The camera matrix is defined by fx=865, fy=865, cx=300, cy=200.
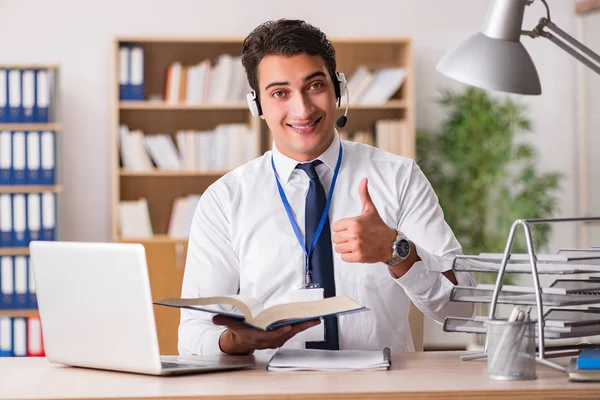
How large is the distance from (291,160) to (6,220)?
10.7 feet

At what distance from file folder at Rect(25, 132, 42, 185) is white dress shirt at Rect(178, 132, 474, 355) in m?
3.07

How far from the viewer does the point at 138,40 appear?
5207mm

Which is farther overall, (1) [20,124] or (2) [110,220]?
(2) [110,220]

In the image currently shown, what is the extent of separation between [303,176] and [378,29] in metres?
3.66

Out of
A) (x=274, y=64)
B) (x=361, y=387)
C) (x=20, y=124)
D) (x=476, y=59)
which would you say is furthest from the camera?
(x=20, y=124)

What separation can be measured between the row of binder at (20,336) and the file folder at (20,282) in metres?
0.10

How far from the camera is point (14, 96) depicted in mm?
5078

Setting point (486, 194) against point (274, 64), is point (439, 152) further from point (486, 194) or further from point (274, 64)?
point (274, 64)

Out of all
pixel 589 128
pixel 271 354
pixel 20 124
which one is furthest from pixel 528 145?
pixel 271 354

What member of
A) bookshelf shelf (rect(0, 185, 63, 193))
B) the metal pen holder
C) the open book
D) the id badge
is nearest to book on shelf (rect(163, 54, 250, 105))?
bookshelf shelf (rect(0, 185, 63, 193))

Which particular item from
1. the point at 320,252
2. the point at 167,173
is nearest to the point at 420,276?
the point at 320,252

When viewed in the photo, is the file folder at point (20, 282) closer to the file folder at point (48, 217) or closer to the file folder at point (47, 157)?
the file folder at point (48, 217)

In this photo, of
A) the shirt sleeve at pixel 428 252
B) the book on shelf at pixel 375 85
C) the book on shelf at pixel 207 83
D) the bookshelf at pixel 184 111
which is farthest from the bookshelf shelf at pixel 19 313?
the shirt sleeve at pixel 428 252

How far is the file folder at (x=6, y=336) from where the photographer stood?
5.03 m
